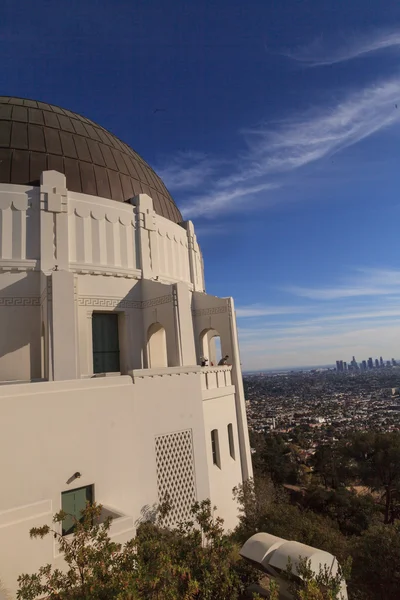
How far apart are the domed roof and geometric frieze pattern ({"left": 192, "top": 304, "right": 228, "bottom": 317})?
4964mm

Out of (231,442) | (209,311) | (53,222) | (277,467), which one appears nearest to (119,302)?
(53,222)

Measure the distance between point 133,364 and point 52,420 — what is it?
593 centimetres

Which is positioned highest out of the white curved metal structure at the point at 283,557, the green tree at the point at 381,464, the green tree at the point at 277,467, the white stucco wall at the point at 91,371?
the white stucco wall at the point at 91,371

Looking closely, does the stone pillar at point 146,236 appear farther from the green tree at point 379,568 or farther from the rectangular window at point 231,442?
the green tree at point 379,568

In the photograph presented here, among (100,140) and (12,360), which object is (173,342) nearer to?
(12,360)

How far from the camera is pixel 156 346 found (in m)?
15.9

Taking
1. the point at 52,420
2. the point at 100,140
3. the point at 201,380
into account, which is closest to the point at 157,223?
the point at 100,140

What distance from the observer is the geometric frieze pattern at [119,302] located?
13.7 m

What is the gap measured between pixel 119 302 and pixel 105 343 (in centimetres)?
168

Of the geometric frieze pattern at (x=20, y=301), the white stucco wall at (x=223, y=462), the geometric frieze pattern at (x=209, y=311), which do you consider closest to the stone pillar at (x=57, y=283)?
the geometric frieze pattern at (x=20, y=301)

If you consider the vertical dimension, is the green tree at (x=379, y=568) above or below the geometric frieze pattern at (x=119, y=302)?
below

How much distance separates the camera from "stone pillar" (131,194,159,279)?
15352 mm

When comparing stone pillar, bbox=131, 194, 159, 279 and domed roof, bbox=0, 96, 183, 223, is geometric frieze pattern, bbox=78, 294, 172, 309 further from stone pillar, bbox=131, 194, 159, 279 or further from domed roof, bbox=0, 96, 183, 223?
domed roof, bbox=0, 96, 183, 223

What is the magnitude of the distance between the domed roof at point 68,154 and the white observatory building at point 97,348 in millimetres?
61
